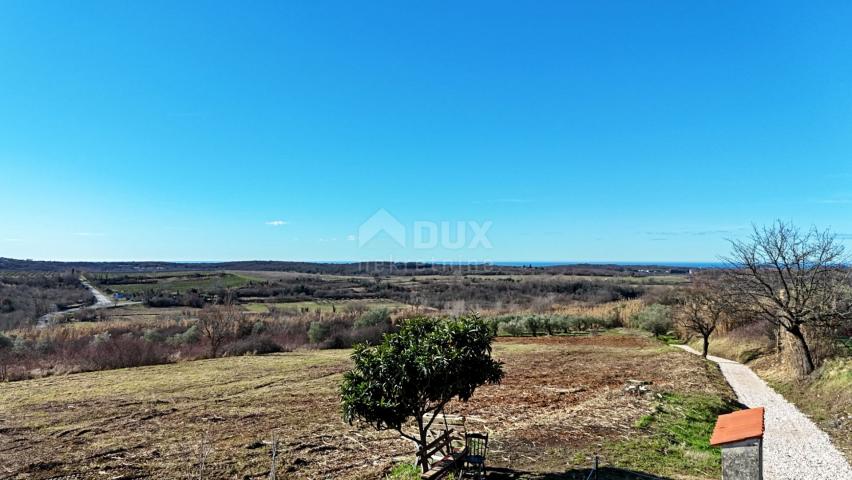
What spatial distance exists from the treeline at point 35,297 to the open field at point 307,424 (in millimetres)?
27784

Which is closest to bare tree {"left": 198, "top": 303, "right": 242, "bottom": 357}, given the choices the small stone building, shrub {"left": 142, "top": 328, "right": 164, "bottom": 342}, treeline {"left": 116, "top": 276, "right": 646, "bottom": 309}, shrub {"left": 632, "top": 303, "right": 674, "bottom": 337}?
shrub {"left": 142, "top": 328, "right": 164, "bottom": 342}

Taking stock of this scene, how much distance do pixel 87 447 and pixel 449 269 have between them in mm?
107521

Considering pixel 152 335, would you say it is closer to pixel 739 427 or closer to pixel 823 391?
pixel 739 427

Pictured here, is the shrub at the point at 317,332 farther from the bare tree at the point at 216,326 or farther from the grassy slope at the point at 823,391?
the grassy slope at the point at 823,391

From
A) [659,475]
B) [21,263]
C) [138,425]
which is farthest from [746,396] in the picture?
[21,263]

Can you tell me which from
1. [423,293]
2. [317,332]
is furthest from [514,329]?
[423,293]

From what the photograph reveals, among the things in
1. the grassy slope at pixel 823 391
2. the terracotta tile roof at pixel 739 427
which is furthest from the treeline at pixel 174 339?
the terracotta tile roof at pixel 739 427

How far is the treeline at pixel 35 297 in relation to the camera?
4001cm

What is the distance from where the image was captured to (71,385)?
59.8 ft

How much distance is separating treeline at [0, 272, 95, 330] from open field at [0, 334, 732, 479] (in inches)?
1094

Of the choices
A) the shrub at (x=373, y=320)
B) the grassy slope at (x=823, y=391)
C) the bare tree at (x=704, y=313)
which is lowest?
the shrub at (x=373, y=320)

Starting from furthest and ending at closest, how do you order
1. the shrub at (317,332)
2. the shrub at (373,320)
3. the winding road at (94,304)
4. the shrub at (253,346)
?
1. the winding road at (94,304)
2. the shrub at (373,320)
3. the shrub at (317,332)
4. the shrub at (253,346)

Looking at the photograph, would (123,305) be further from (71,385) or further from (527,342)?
(527,342)

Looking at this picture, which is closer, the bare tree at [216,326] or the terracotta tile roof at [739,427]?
the terracotta tile roof at [739,427]
